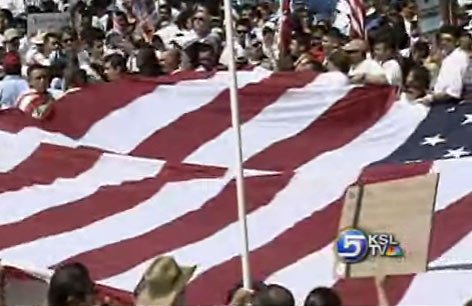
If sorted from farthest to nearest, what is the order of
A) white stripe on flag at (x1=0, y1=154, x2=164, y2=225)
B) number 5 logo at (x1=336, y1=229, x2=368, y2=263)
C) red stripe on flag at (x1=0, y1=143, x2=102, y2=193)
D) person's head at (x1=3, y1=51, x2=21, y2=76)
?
person's head at (x1=3, y1=51, x2=21, y2=76), red stripe on flag at (x1=0, y1=143, x2=102, y2=193), white stripe on flag at (x1=0, y1=154, x2=164, y2=225), number 5 logo at (x1=336, y1=229, x2=368, y2=263)

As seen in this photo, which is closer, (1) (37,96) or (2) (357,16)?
(1) (37,96)

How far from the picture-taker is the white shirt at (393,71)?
10953 mm

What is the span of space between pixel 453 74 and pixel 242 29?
22.3 feet

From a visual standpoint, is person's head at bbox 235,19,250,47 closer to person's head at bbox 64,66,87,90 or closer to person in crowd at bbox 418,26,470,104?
person's head at bbox 64,66,87,90

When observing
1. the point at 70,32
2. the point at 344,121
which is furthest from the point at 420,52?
the point at 70,32

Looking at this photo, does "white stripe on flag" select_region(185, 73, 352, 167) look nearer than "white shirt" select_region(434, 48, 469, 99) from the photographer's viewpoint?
Yes

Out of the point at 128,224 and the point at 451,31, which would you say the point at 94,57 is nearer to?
the point at 451,31

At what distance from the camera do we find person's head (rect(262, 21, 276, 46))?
1509cm

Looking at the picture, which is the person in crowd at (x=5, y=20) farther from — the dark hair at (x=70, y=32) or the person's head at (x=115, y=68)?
the person's head at (x=115, y=68)

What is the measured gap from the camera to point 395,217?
632 cm

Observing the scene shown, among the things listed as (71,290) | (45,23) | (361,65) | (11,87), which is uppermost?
(71,290)

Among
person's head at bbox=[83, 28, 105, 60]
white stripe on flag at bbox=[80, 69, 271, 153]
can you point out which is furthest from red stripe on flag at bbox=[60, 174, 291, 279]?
person's head at bbox=[83, 28, 105, 60]

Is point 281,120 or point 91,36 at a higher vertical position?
point 281,120

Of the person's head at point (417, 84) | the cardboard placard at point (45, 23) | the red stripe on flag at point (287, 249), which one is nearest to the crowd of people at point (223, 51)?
A: the person's head at point (417, 84)
